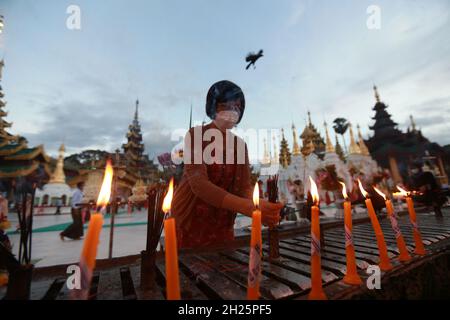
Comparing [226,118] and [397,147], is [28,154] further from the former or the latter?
[397,147]

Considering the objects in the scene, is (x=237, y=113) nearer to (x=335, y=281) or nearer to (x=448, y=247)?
(x=335, y=281)

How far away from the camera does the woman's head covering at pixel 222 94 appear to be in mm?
2230

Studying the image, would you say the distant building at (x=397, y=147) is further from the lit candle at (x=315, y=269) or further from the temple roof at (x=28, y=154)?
the temple roof at (x=28, y=154)

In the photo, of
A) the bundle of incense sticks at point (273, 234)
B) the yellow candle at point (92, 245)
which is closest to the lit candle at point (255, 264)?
the yellow candle at point (92, 245)

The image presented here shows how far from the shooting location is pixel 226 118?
223cm

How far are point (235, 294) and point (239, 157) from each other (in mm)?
1575

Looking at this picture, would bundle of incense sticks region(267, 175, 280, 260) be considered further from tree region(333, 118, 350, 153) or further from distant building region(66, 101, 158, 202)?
tree region(333, 118, 350, 153)

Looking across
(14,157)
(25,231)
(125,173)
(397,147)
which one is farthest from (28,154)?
(397,147)

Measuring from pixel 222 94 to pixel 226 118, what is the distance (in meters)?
0.27

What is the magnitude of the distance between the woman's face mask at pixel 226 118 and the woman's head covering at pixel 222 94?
0.31ft

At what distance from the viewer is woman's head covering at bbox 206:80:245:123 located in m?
2.23

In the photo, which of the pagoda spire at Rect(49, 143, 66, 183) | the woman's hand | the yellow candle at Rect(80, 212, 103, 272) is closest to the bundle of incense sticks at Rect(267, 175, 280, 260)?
the woman's hand

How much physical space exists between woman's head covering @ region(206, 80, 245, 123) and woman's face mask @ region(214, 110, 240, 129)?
9cm
